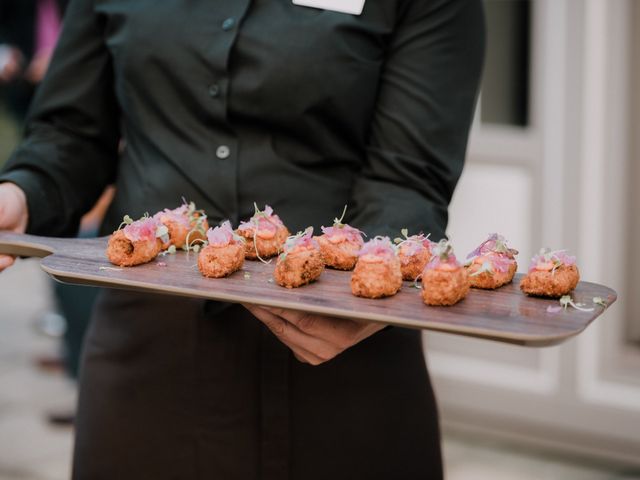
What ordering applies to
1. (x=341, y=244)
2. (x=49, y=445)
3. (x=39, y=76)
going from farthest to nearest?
(x=39, y=76) < (x=49, y=445) < (x=341, y=244)

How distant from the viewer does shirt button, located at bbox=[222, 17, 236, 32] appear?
1.52 m

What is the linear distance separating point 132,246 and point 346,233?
1.00ft

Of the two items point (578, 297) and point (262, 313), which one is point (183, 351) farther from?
point (578, 297)

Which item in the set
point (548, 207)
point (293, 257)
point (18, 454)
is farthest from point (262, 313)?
point (18, 454)

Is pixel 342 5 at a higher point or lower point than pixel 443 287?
higher

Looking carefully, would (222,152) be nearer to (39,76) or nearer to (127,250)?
(127,250)

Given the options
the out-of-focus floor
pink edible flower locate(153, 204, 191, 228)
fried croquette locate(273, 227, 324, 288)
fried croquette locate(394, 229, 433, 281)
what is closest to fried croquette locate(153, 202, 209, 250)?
pink edible flower locate(153, 204, 191, 228)

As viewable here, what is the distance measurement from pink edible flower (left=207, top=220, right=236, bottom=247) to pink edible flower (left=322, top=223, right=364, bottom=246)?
0.44ft

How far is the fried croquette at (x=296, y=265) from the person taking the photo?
1284 mm

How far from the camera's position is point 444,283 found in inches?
47.4

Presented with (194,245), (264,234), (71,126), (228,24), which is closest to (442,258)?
(264,234)

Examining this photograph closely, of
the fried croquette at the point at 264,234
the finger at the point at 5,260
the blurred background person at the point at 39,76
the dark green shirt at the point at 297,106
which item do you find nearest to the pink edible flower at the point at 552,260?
the dark green shirt at the point at 297,106

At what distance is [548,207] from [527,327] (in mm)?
2298

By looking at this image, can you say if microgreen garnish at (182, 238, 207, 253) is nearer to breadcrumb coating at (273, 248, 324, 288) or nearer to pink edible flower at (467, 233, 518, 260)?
breadcrumb coating at (273, 248, 324, 288)
